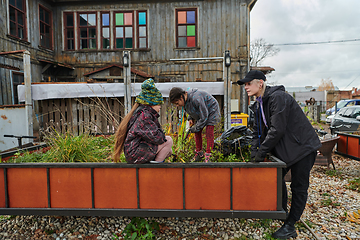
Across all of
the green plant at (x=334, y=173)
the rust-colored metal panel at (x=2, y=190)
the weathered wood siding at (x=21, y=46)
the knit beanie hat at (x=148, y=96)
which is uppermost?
the weathered wood siding at (x=21, y=46)

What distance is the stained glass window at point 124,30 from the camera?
11.3 metres

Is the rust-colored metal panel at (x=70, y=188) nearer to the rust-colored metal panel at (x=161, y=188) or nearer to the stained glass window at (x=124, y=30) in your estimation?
the rust-colored metal panel at (x=161, y=188)

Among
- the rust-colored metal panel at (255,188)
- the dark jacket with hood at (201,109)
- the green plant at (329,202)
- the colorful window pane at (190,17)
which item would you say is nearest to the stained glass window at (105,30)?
the colorful window pane at (190,17)

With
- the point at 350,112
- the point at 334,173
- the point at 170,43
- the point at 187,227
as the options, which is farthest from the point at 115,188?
the point at 350,112

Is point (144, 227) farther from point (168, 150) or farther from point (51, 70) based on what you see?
point (51, 70)

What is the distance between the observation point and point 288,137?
260cm

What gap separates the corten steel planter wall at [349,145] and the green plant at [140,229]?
4480 mm

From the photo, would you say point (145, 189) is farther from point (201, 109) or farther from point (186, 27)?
point (186, 27)

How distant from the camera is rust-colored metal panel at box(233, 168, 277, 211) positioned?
7.88 ft

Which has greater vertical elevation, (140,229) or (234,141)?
(234,141)

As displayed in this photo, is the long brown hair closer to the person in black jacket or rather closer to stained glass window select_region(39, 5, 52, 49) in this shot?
the person in black jacket

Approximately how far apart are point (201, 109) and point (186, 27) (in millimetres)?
8772

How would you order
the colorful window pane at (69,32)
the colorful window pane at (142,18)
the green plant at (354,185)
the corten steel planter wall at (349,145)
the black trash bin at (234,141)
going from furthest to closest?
the colorful window pane at (69,32), the colorful window pane at (142,18), the corten steel planter wall at (349,145), the green plant at (354,185), the black trash bin at (234,141)

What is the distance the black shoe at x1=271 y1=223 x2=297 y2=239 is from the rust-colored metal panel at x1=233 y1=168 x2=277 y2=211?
1.78 feet
